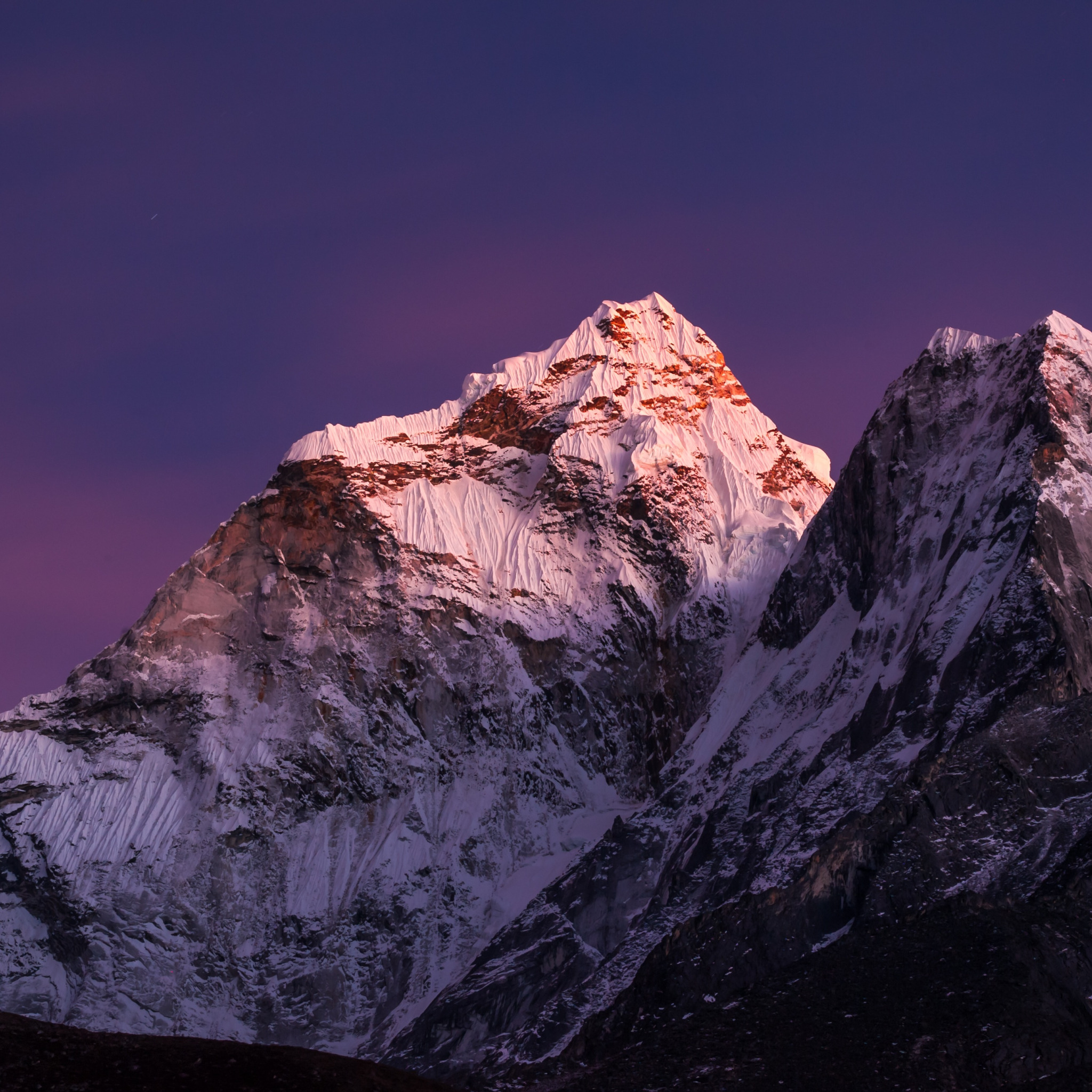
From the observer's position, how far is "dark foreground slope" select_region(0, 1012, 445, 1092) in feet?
309

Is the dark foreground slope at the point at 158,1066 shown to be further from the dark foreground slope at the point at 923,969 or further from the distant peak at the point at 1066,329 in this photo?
the distant peak at the point at 1066,329

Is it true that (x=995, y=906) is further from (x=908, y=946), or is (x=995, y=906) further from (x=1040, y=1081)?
(x=1040, y=1081)

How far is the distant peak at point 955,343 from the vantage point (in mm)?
186875

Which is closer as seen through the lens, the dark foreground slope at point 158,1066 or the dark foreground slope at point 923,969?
the dark foreground slope at point 158,1066

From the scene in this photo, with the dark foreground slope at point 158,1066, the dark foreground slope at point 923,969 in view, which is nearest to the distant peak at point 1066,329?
the dark foreground slope at point 923,969

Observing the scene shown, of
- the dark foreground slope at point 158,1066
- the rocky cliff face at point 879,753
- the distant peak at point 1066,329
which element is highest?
the distant peak at point 1066,329

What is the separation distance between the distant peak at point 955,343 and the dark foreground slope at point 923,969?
5330cm

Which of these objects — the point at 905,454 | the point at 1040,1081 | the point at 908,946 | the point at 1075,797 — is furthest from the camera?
the point at 905,454

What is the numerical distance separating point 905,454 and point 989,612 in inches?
1423

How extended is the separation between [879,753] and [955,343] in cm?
5091

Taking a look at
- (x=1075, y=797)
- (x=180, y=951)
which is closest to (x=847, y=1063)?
(x=1075, y=797)

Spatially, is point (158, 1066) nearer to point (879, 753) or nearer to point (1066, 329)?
point (879, 753)

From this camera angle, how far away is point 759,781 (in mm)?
172750

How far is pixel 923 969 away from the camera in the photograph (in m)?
121
